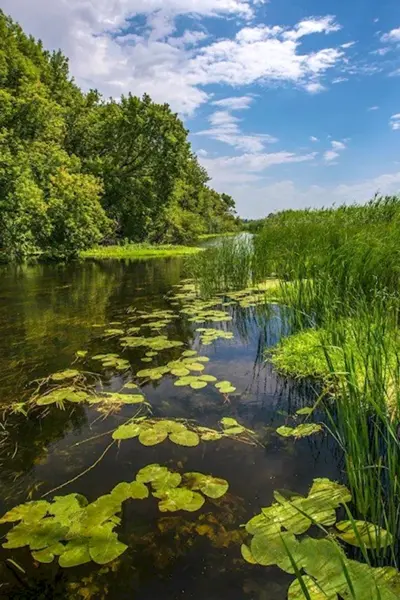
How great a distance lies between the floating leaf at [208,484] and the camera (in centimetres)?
252

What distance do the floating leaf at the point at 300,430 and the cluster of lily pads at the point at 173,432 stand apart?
262 mm

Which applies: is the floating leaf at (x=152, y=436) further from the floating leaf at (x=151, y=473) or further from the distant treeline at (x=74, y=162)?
the distant treeline at (x=74, y=162)

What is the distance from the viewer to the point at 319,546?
179cm

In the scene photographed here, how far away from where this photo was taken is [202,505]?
2.46 meters

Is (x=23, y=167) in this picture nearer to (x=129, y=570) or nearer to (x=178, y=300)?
(x=178, y=300)

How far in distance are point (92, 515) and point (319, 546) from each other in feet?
4.15

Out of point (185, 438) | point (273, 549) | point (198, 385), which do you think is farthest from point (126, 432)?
point (273, 549)

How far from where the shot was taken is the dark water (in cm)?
197

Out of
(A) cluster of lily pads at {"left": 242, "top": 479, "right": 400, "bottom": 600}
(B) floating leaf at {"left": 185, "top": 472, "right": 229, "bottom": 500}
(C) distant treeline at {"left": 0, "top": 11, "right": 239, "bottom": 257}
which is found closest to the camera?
(A) cluster of lily pads at {"left": 242, "top": 479, "right": 400, "bottom": 600}

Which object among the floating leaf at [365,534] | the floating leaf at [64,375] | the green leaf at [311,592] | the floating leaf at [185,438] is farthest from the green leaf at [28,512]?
the floating leaf at [64,375]

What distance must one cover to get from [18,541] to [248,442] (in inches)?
67.5

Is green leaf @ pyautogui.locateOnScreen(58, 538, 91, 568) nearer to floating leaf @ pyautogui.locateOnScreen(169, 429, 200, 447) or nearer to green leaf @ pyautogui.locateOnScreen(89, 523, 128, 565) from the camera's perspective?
green leaf @ pyautogui.locateOnScreen(89, 523, 128, 565)

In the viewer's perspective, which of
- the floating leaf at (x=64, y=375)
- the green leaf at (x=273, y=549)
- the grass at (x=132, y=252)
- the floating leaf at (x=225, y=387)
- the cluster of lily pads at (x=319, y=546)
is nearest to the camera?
the cluster of lily pads at (x=319, y=546)

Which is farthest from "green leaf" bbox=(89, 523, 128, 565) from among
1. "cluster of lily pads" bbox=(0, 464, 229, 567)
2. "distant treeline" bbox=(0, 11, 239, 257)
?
"distant treeline" bbox=(0, 11, 239, 257)
